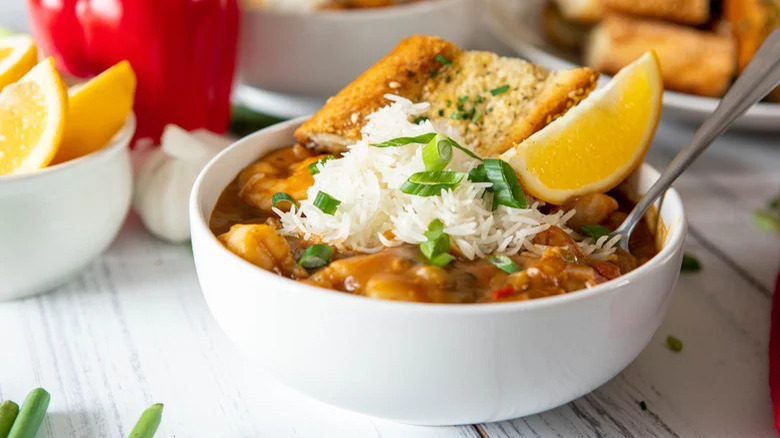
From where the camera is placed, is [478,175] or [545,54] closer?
[478,175]

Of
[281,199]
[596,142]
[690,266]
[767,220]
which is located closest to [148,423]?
[281,199]

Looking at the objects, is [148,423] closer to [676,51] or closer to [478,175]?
[478,175]

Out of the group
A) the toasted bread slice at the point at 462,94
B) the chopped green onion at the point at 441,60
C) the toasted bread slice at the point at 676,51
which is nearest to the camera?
the toasted bread slice at the point at 462,94

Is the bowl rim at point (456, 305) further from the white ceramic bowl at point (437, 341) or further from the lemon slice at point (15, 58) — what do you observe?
the lemon slice at point (15, 58)

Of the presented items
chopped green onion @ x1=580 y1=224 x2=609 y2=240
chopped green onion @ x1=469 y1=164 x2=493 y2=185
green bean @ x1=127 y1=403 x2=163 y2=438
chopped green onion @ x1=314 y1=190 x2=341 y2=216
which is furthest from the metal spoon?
green bean @ x1=127 y1=403 x2=163 y2=438

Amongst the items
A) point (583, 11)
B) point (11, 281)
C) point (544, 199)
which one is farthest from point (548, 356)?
point (583, 11)

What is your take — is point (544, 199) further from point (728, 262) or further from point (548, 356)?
point (728, 262)

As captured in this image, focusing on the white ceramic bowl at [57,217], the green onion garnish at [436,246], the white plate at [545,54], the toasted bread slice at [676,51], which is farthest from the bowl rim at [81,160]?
the toasted bread slice at [676,51]
